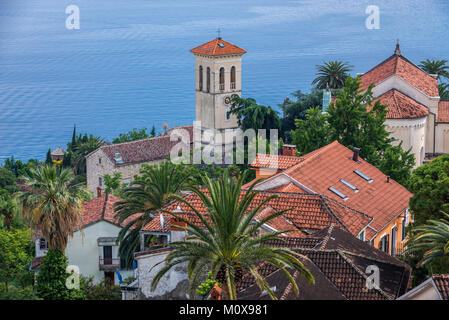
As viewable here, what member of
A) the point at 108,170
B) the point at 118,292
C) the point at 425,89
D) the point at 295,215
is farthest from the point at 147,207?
the point at 108,170

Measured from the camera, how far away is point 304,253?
2505 cm

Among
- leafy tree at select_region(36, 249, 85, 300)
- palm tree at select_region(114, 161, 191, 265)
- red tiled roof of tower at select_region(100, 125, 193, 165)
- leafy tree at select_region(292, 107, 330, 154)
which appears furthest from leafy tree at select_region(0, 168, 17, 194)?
A: leafy tree at select_region(36, 249, 85, 300)

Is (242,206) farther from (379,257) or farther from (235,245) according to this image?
(379,257)

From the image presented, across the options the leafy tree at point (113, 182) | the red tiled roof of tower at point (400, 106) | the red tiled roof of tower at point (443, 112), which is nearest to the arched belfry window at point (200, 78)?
the leafy tree at point (113, 182)

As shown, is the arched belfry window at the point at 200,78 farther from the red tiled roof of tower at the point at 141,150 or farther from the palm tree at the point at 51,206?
the palm tree at the point at 51,206

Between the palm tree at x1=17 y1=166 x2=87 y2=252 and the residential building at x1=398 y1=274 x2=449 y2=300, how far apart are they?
19.0 meters

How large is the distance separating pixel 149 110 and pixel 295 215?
455 feet

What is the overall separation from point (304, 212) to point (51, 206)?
10683mm

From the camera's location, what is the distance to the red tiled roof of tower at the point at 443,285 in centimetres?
1876

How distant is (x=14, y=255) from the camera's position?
4434cm

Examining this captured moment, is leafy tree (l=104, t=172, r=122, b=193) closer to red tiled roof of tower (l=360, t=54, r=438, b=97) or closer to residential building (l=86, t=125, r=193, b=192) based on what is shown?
residential building (l=86, t=125, r=193, b=192)

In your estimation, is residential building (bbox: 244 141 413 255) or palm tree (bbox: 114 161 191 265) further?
palm tree (bbox: 114 161 191 265)

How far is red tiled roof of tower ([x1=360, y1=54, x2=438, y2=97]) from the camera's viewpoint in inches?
2474

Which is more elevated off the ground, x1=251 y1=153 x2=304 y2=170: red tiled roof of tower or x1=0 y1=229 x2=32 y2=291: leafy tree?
x1=251 y1=153 x2=304 y2=170: red tiled roof of tower
